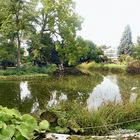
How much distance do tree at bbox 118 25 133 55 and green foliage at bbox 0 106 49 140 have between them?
4682cm

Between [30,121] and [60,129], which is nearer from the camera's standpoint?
[30,121]

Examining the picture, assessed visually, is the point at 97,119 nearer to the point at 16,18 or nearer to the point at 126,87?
the point at 126,87

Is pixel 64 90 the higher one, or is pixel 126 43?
pixel 126 43

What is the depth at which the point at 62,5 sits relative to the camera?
30.4 m

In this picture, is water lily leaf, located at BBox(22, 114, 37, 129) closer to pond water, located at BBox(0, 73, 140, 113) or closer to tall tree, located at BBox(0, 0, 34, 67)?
pond water, located at BBox(0, 73, 140, 113)

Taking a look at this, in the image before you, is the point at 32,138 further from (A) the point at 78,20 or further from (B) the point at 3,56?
(A) the point at 78,20

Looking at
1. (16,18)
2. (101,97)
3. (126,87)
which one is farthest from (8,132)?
(16,18)

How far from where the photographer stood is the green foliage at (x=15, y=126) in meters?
3.97

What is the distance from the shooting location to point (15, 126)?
4184 mm

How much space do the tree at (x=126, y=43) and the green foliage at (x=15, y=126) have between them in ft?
154

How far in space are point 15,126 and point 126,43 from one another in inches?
1980

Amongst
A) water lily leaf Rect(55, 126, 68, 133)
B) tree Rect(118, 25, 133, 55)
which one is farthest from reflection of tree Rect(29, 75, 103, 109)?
tree Rect(118, 25, 133, 55)

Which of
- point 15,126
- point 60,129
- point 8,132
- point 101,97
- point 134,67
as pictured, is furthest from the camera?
point 134,67

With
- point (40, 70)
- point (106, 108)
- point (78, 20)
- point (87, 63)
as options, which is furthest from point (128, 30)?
point (106, 108)
